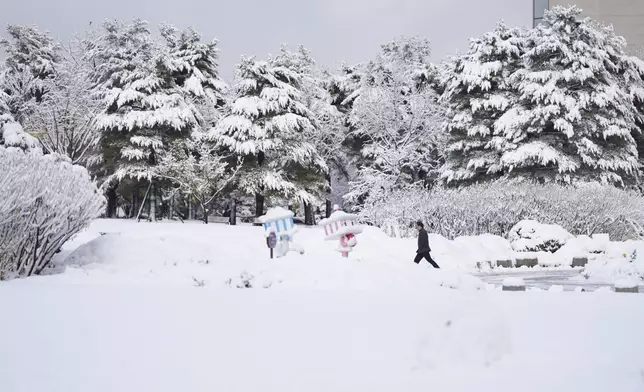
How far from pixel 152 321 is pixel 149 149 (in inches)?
1026

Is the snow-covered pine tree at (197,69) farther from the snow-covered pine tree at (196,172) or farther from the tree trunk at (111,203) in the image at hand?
the tree trunk at (111,203)

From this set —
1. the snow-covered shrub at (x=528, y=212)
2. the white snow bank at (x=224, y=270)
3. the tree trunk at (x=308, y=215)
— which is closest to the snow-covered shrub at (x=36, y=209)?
the white snow bank at (x=224, y=270)

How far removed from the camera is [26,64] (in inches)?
1415

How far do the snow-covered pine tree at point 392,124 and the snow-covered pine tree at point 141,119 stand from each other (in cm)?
987

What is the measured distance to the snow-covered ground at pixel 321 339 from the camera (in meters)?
5.64

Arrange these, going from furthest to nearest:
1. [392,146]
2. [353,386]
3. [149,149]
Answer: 1. [392,146]
2. [149,149]
3. [353,386]

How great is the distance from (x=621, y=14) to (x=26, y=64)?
3709cm

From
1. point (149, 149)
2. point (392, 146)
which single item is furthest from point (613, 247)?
point (149, 149)

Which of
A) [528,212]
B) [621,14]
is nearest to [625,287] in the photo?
[528,212]

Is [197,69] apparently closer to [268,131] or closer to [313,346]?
[268,131]

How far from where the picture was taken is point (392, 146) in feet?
112

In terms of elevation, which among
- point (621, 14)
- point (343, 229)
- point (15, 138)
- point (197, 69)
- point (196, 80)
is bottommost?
point (343, 229)

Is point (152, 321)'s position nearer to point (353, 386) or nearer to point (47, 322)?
point (47, 322)

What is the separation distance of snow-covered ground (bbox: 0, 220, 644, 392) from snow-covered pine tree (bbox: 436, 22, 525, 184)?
2400 cm
